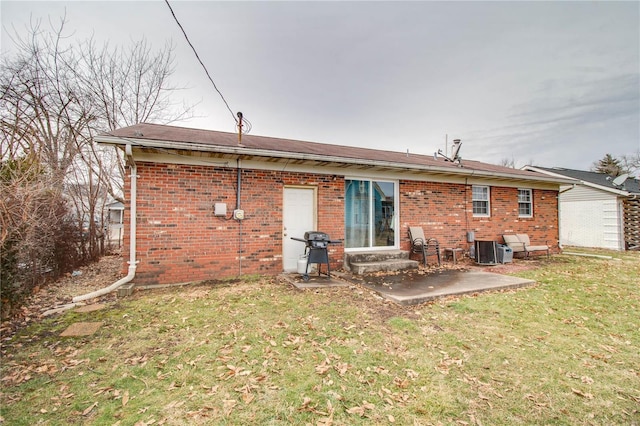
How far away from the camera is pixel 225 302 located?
489 centimetres

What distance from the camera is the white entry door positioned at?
23.9 ft

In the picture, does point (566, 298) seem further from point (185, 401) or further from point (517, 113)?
point (517, 113)

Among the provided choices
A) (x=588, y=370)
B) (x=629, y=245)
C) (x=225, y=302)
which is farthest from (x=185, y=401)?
(x=629, y=245)

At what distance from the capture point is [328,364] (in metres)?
2.97

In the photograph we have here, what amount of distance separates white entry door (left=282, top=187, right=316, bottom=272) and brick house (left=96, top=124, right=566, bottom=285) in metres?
0.03

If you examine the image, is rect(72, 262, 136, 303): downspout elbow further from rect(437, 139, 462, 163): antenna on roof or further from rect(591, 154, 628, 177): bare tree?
rect(591, 154, 628, 177): bare tree

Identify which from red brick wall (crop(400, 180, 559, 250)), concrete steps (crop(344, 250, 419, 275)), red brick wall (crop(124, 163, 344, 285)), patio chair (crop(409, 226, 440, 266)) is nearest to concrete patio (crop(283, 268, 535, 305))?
concrete steps (crop(344, 250, 419, 275))

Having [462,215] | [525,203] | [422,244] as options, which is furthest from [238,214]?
[525,203]

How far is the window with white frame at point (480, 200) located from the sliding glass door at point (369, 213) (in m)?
3.51

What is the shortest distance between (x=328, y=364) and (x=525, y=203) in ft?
38.0

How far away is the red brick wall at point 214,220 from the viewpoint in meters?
5.98

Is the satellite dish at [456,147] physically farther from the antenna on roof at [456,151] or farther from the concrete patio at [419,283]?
the concrete patio at [419,283]

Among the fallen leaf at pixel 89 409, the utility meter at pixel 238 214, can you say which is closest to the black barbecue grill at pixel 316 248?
the utility meter at pixel 238 214

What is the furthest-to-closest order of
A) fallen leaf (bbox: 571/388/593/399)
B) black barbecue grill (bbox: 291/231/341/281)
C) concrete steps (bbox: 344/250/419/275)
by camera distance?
concrete steps (bbox: 344/250/419/275), black barbecue grill (bbox: 291/231/341/281), fallen leaf (bbox: 571/388/593/399)
